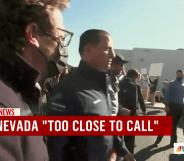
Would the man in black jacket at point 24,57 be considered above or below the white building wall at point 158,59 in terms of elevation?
above

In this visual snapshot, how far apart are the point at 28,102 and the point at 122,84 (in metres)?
3.26

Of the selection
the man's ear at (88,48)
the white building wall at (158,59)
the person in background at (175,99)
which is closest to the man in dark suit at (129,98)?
the person in background at (175,99)

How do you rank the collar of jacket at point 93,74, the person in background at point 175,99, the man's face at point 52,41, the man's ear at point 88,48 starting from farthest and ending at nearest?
the person in background at point 175,99 < the man's ear at point 88,48 < the collar of jacket at point 93,74 < the man's face at point 52,41

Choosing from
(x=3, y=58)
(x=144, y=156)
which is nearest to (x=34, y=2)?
(x=3, y=58)

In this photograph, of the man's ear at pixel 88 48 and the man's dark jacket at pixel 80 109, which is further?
the man's ear at pixel 88 48

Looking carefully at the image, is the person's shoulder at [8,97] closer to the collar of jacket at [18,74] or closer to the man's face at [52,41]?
the collar of jacket at [18,74]

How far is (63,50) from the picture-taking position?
59.2 inches

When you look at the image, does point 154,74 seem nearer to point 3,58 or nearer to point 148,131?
point 148,131

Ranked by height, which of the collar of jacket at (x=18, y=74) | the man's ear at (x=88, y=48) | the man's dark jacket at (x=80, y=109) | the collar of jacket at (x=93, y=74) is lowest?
the man's dark jacket at (x=80, y=109)

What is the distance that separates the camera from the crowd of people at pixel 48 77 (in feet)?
2.86

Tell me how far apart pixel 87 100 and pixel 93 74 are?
9.9 inches

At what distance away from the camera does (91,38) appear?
194 centimetres

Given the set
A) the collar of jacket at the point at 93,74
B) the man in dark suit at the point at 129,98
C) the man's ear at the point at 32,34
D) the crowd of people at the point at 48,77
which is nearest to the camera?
the crowd of people at the point at 48,77

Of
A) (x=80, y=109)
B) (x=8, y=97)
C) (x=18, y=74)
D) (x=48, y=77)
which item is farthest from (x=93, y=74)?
(x=8, y=97)
